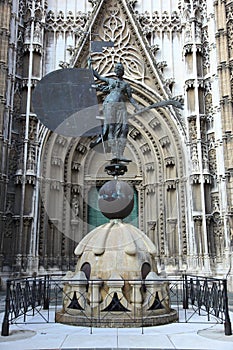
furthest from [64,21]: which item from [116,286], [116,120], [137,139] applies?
[116,286]

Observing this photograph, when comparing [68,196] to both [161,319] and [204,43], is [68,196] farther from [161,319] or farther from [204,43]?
[161,319]

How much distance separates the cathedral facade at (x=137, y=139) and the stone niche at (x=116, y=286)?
31.2 feet

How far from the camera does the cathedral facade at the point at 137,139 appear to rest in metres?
18.5

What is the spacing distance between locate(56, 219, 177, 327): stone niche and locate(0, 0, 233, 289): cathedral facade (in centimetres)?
950

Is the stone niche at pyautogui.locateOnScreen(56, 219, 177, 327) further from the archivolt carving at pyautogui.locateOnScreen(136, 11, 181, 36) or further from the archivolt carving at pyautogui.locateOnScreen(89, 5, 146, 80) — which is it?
the archivolt carving at pyautogui.locateOnScreen(136, 11, 181, 36)

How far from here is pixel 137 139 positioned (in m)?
21.8

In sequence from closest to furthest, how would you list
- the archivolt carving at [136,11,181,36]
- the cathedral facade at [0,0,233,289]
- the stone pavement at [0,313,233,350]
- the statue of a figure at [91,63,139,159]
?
the stone pavement at [0,313,233,350] → the statue of a figure at [91,63,139,159] → the cathedral facade at [0,0,233,289] → the archivolt carving at [136,11,181,36]

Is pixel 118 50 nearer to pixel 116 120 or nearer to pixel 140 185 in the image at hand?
pixel 140 185

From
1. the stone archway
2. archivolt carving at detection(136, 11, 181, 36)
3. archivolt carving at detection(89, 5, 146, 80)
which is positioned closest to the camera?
the stone archway

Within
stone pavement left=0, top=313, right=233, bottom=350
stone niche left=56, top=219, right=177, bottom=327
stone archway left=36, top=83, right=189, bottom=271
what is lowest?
stone pavement left=0, top=313, right=233, bottom=350

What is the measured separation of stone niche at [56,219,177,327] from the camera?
25.5 ft

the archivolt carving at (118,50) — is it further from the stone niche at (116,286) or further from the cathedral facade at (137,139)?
the stone niche at (116,286)

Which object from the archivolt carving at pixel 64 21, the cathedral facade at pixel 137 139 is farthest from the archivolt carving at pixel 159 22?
the archivolt carving at pixel 64 21

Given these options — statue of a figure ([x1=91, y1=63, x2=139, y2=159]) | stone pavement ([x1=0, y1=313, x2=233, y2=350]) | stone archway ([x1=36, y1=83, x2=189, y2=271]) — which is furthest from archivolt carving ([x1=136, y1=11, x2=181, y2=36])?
stone pavement ([x1=0, y1=313, x2=233, y2=350])
